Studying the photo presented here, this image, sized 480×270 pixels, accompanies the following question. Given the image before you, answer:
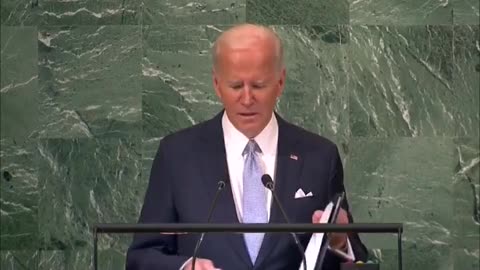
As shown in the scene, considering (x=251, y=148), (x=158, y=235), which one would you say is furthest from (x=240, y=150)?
(x=158, y=235)

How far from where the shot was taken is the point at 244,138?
404cm

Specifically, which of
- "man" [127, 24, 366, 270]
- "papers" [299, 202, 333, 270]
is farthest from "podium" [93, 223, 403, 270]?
"man" [127, 24, 366, 270]

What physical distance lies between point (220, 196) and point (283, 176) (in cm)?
23

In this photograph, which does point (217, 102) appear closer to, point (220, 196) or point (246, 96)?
point (246, 96)

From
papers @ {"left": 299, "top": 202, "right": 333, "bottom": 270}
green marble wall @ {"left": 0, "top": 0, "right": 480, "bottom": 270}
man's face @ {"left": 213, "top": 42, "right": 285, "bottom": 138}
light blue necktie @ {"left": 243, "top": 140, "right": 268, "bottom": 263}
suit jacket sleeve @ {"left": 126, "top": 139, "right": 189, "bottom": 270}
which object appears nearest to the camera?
papers @ {"left": 299, "top": 202, "right": 333, "bottom": 270}

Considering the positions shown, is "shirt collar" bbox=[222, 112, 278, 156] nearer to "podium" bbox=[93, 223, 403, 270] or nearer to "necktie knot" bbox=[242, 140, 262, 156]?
"necktie knot" bbox=[242, 140, 262, 156]

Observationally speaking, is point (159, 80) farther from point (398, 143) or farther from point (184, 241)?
point (184, 241)

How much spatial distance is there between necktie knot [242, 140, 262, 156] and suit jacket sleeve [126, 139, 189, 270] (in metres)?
0.27

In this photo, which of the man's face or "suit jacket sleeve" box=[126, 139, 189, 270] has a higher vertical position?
the man's face

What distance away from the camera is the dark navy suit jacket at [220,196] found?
142 inches

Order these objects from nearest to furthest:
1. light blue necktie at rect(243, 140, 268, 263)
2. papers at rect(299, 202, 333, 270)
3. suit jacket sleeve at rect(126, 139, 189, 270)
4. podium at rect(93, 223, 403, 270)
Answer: podium at rect(93, 223, 403, 270) → papers at rect(299, 202, 333, 270) → suit jacket sleeve at rect(126, 139, 189, 270) → light blue necktie at rect(243, 140, 268, 263)

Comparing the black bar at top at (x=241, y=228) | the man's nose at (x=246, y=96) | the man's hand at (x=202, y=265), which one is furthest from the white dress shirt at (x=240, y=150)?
the black bar at top at (x=241, y=228)

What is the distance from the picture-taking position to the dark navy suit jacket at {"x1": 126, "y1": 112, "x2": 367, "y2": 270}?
3.60 m

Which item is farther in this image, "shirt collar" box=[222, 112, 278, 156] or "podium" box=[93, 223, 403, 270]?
"shirt collar" box=[222, 112, 278, 156]
